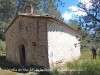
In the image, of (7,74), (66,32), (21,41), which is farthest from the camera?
(66,32)

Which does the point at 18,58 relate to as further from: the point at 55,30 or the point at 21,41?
the point at 55,30

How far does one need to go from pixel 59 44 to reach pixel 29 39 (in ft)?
8.98

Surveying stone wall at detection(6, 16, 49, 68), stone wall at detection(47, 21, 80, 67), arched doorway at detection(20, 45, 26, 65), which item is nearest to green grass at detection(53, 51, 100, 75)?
stone wall at detection(47, 21, 80, 67)

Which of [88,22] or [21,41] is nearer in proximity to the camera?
[88,22]

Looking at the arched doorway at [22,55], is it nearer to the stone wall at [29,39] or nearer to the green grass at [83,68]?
the stone wall at [29,39]

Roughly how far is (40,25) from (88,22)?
8.66 metres

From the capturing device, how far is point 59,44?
1881 centimetres

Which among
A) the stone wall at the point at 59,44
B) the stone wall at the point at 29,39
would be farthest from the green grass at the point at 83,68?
the stone wall at the point at 29,39

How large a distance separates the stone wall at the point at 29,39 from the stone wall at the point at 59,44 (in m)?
0.52

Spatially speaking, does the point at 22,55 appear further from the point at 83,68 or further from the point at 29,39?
the point at 83,68

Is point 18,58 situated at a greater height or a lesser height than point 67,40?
lesser

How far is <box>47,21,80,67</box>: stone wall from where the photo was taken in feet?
57.2

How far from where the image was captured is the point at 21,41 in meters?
19.2

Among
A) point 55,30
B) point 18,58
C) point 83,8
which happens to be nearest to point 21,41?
point 18,58
